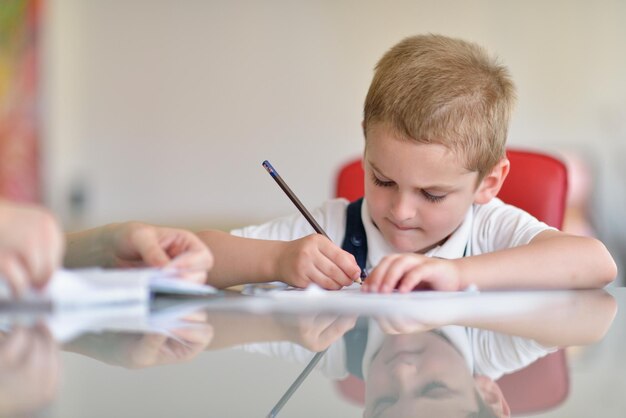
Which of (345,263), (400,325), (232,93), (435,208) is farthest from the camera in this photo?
(232,93)

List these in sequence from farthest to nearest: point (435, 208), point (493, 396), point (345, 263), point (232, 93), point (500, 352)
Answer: point (232, 93)
point (435, 208)
point (345, 263)
point (500, 352)
point (493, 396)

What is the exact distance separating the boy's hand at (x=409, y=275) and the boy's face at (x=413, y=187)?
257 millimetres

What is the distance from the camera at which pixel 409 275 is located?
911mm

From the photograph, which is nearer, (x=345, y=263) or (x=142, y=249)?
(x=142, y=249)

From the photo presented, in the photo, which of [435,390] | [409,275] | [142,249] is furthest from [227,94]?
[435,390]

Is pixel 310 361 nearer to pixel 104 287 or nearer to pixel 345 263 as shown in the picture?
pixel 104 287

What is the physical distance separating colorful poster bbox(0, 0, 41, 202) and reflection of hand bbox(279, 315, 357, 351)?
4.18 m

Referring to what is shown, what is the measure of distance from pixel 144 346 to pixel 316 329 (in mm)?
133

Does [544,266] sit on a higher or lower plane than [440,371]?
lower

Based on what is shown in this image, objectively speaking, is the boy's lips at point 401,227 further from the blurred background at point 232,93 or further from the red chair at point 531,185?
the blurred background at point 232,93

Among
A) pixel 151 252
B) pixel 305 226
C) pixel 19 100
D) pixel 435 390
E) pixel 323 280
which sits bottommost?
pixel 19 100

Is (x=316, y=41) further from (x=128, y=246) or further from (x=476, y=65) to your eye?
(x=128, y=246)

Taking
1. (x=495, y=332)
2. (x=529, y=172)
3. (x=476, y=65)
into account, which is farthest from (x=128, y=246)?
(x=529, y=172)

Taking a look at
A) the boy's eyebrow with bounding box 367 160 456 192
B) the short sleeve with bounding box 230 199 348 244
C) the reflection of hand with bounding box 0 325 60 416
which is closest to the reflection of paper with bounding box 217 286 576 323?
the reflection of hand with bounding box 0 325 60 416
